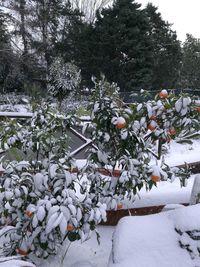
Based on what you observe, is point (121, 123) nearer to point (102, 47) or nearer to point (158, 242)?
point (158, 242)

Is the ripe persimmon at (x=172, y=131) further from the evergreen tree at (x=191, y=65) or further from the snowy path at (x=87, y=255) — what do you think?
the evergreen tree at (x=191, y=65)

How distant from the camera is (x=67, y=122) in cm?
286

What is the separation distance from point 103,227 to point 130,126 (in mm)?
1257

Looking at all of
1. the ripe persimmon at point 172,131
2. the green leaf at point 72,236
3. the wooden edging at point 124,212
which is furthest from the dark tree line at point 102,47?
the green leaf at point 72,236

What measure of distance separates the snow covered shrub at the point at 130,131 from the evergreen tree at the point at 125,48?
22.3 metres

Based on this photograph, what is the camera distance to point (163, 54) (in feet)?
95.1

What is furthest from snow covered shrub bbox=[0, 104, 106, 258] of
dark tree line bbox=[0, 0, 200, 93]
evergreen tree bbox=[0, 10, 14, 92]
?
dark tree line bbox=[0, 0, 200, 93]

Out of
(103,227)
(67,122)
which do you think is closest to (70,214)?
(67,122)

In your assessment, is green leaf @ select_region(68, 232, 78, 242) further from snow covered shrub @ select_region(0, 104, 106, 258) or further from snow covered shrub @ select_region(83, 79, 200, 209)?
snow covered shrub @ select_region(83, 79, 200, 209)

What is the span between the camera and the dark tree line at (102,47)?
2281cm

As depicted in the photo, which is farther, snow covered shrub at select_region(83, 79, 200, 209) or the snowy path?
the snowy path

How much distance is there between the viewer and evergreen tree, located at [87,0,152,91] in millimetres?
24797

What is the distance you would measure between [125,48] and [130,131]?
76.9 feet

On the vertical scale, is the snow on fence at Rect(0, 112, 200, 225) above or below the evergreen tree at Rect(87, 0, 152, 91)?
below
